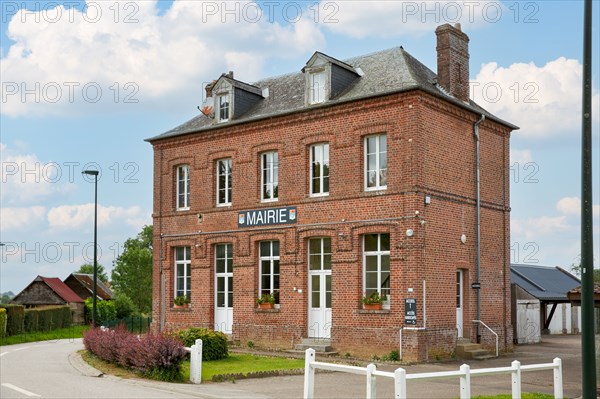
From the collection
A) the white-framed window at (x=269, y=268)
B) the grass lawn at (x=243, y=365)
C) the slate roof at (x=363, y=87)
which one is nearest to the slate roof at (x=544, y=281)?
the slate roof at (x=363, y=87)

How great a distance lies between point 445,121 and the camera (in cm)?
2347

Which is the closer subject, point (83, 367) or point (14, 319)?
point (83, 367)

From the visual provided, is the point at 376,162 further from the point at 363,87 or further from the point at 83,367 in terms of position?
the point at 83,367

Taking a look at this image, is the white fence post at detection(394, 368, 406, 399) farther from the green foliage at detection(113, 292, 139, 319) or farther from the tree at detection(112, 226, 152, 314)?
the tree at detection(112, 226, 152, 314)

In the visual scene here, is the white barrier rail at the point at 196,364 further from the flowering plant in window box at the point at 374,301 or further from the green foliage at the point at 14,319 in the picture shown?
the green foliage at the point at 14,319

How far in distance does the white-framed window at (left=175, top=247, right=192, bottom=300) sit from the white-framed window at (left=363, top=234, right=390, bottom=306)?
26.5 ft

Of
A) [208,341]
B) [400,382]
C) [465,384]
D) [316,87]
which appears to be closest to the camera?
[400,382]

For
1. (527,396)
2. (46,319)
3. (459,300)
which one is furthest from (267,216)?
(46,319)

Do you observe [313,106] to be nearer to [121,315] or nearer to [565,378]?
[565,378]

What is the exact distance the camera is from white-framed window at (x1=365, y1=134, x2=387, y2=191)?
22734 millimetres

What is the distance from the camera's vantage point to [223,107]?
27.9 metres

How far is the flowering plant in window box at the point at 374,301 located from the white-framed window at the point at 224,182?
718 cm

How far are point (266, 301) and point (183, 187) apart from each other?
6.35m

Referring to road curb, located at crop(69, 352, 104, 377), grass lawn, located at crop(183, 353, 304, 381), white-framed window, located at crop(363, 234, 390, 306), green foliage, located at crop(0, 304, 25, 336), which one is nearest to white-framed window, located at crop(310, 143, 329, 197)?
white-framed window, located at crop(363, 234, 390, 306)
